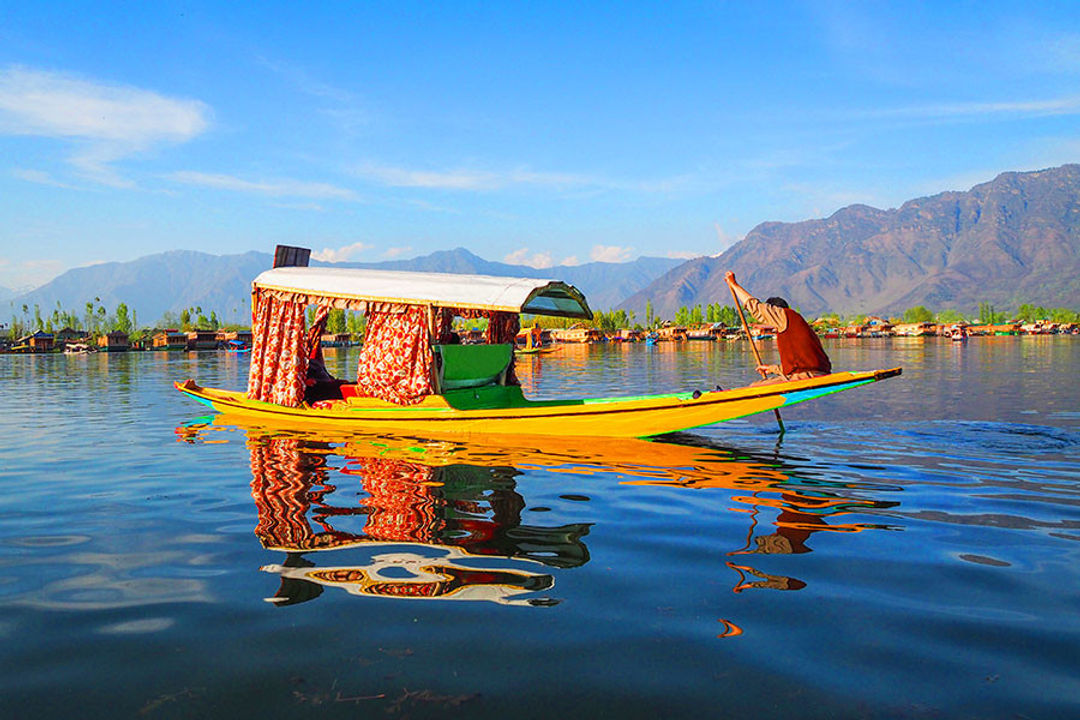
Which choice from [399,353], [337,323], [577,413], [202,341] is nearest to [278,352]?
[399,353]

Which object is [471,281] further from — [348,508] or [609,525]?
[609,525]

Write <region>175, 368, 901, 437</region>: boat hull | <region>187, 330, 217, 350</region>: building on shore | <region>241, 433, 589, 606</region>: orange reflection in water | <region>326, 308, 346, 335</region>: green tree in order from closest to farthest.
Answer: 1. <region>241, 433, 589, 606</region>: orange reflection in water
2. <region>175, 368, 901, 437</region>: boat hull
3. <region>187, 330, 217, 350</region>: building on shore
4. <region>326, 308, 346, 335</region>: green tree

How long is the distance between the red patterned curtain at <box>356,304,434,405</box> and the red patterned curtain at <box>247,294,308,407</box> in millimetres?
1875

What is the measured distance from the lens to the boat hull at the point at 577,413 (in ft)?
36.1

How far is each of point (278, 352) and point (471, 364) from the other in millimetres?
4191

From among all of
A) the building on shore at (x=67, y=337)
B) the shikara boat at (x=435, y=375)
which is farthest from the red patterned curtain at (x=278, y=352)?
the building on shore at (x=67, y=337)

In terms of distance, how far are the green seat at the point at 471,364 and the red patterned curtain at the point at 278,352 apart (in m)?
3.19

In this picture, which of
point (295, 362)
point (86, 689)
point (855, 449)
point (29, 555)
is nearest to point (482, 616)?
point (86, 689)

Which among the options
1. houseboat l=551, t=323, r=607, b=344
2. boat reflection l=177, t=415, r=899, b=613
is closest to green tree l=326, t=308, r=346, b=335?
houseboat l=551, t=323, r=607, b=344

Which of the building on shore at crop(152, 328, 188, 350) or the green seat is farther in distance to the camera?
the building on shore at crop(152, 328, 188, 350)

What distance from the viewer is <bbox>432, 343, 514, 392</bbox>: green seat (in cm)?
1348

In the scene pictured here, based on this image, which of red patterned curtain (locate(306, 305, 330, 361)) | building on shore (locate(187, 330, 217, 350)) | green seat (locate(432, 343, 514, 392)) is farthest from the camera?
building on shore (locate(187, 330, 217, 350))

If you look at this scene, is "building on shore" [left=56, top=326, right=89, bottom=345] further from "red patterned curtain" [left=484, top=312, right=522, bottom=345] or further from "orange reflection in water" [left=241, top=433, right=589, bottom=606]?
"orange reflection in water" [left=241, top=433, right=589, bottom=606]

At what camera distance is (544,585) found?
539 centimetres
